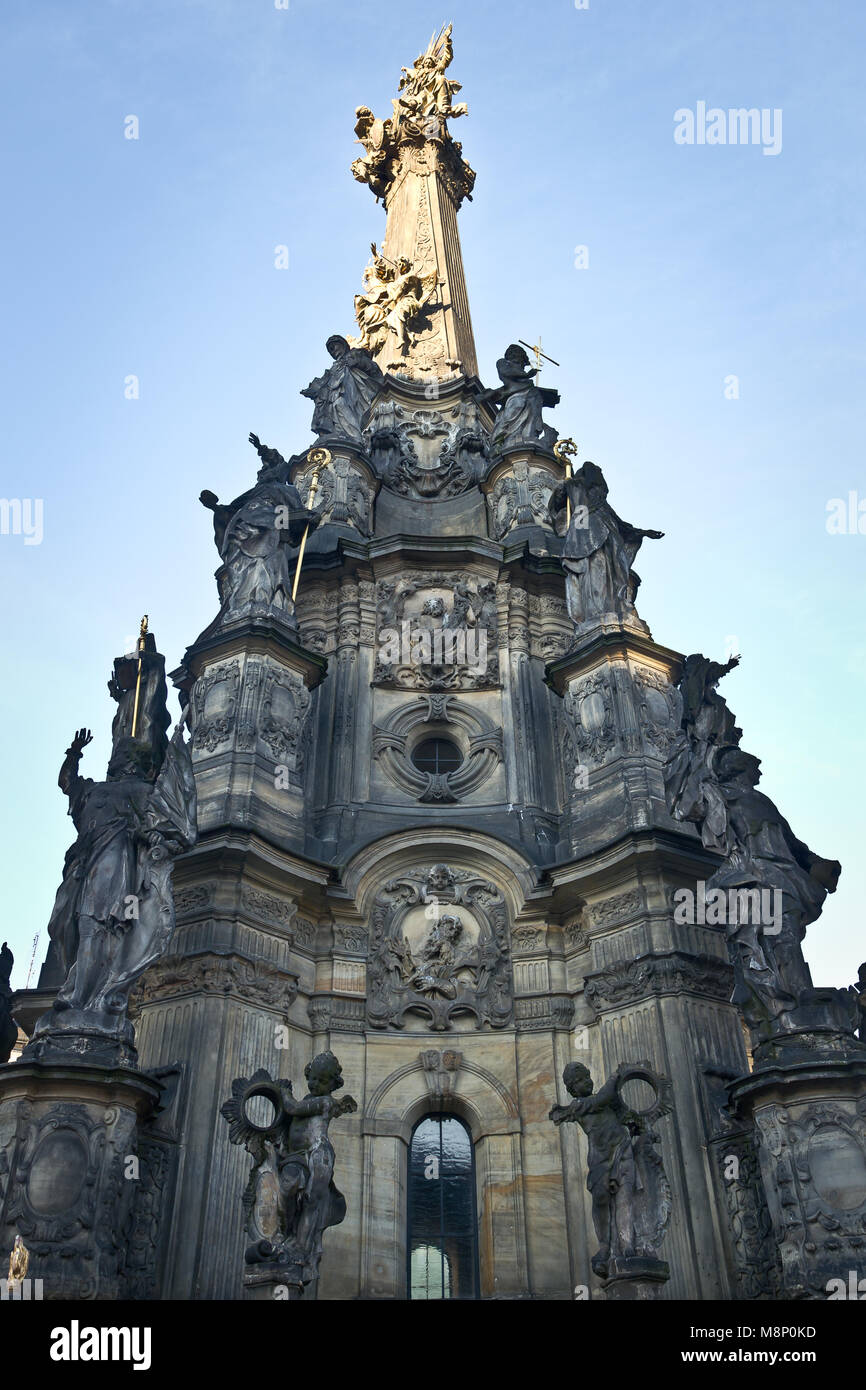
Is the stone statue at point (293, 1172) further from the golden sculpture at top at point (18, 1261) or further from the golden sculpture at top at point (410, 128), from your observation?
the golden sculpture at top at point (410, 128)

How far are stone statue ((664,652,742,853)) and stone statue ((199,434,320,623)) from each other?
6.42 m

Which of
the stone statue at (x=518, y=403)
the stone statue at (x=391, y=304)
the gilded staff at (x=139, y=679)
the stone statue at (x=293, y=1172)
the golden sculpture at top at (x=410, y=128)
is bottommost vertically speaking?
the stone statue at (x=293, y=1172)

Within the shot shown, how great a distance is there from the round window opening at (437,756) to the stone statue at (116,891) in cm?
527

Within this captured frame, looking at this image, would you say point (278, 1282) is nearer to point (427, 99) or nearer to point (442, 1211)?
point (442, 1211)

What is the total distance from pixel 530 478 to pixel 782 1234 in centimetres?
1447

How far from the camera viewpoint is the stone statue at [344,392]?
23.9m

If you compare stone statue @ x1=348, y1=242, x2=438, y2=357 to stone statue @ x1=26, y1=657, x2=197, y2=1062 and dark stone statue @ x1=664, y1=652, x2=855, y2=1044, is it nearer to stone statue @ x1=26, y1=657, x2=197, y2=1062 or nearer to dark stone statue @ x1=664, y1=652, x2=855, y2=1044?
dark stone statue @ x1=664, y1=652, x2=855, y2=1044

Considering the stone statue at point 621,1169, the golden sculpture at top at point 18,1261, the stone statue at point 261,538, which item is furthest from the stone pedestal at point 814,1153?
the stone statue at point 261,538


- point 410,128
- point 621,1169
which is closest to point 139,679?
point 621,1169

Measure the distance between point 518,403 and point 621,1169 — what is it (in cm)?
1632

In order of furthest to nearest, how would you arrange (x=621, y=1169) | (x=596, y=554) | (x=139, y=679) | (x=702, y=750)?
1. (x=596, y=554)
2. (x=139, y=679)
3. (x=702, y=750)
4. (x=621, y=1169)

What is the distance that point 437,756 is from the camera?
61.6ft
